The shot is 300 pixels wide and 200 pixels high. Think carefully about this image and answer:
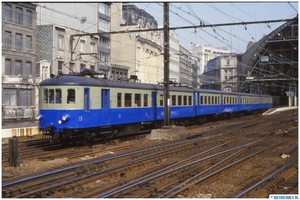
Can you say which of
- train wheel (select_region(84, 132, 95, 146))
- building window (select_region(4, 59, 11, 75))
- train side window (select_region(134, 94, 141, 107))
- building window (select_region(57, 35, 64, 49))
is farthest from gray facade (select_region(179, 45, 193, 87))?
train wheel (select_region(84, 132, 95, 146))

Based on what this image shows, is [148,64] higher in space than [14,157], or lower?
higher

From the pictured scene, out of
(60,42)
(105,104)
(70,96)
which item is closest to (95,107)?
(105,104)

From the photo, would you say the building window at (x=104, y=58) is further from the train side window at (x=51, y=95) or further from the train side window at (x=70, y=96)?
the train side window at (x=70, y=96)

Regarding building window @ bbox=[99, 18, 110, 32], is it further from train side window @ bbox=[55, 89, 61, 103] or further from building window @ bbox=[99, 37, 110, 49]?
train side window @ bbox=[55, 89, 61, 103]

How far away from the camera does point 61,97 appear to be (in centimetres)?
1752

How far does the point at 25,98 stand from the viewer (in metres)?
41.5

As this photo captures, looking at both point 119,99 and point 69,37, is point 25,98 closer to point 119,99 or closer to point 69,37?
point 69,37

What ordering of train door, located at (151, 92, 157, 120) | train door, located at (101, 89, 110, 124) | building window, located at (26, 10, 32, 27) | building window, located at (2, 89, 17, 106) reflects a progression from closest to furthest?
train door, located at (101, 89, 110, 124) < train door, located at (151, 92, 157, 120) < building window, located at (2, 89, 17, 106) < building window, located at (26, 10, 32, 27)

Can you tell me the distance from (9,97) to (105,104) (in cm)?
2366

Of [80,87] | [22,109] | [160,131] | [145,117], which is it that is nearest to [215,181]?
[80,87]

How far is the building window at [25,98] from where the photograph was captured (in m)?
41.0

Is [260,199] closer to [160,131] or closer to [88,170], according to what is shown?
[88,170]

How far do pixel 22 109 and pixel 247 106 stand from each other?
995 inches

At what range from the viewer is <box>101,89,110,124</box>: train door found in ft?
61.7
